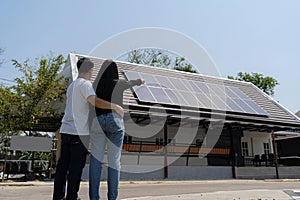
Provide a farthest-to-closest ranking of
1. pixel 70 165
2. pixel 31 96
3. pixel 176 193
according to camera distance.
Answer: pixel 31 96 < pixel 176 193 < pixel 70 165

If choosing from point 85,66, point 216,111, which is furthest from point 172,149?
point 85,66

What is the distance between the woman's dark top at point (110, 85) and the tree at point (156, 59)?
28.5 metres

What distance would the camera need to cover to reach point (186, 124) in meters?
14.5

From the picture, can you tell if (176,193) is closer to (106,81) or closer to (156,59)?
(106,81)

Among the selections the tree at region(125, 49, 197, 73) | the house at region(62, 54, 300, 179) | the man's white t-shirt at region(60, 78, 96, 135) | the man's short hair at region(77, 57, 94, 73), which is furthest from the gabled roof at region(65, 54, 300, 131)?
the tree at region(125, 49, 197, 73)

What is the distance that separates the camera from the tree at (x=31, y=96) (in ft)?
34.9

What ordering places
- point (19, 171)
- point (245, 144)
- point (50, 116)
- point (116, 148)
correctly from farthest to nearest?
1. point (245, 144)
2. point (50, 116)
3. point (19, 171)
4. point (116, 148)

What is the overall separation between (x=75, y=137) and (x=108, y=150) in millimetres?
386

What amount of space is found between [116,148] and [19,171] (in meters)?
9.17

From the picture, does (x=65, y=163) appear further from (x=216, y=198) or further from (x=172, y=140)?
(x=172, y=140)

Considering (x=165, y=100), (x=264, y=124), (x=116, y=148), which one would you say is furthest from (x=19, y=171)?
(x=264, y=124)

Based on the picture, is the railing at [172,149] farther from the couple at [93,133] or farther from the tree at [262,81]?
the tree at [262,81]

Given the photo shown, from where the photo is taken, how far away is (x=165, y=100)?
1208 centimetres

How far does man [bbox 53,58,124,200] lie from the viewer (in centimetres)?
300
